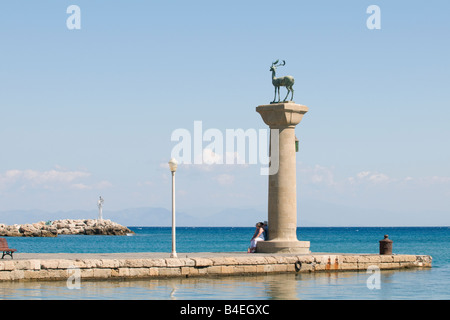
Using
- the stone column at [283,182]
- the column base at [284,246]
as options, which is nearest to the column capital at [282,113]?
the stone column at [283,182]

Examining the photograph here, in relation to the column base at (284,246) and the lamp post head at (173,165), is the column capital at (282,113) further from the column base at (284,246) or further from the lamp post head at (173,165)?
the lamp post head at (173,165)

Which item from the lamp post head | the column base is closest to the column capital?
the column base

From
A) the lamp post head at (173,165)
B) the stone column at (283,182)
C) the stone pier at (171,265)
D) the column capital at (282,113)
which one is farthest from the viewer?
the stone column at (283,182)

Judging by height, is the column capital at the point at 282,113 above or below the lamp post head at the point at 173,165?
above

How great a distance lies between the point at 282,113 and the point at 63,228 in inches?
3601

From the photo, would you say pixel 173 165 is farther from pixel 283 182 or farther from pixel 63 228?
pixel 63 228

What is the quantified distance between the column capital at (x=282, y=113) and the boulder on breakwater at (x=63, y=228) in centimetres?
7881

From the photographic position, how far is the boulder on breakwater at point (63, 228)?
10300cm

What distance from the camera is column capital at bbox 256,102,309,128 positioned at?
2758 cm

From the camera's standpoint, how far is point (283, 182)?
91.7 feet

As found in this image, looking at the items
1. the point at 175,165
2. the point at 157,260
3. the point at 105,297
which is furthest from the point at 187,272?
the point at 105,297

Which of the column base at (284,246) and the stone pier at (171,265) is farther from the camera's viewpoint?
the column base at (284,246)

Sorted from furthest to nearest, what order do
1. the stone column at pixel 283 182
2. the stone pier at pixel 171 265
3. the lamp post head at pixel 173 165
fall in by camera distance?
1. the stone column at pixel 283 182
2. the lamp post head at pixel 173 165
3. the stone pier at pixel 171 265

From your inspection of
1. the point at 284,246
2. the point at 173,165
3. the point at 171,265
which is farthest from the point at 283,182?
the point at 171,265
